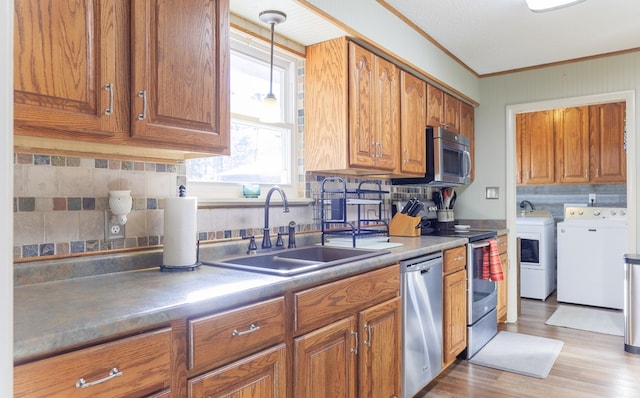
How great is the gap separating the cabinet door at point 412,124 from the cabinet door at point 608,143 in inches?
104

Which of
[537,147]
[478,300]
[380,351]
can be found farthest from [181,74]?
[537,147]

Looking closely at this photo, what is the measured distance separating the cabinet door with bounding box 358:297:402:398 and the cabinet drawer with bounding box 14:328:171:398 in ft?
3.31

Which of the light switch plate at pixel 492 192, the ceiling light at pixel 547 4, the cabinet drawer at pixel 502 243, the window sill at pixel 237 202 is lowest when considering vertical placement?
the cabinet drawer at pixel 502 243

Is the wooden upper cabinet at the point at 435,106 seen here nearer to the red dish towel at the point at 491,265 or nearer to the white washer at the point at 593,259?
the red dish towel at the point at 491,265

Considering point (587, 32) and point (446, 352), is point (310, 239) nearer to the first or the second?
point (446, 352)

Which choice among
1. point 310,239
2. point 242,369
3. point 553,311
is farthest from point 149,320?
point 553,311

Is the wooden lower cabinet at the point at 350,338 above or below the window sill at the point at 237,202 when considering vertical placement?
below

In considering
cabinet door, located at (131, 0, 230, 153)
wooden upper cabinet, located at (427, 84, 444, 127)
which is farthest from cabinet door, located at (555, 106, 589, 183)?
cabinet door, located at (131, 0, 230, 153)

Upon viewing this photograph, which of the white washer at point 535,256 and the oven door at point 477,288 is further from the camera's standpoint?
the white washer at point 535,256

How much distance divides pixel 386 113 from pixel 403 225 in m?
0.86

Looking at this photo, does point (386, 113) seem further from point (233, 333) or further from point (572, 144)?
point (572, 144)

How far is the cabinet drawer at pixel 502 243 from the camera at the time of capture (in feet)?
12.3
